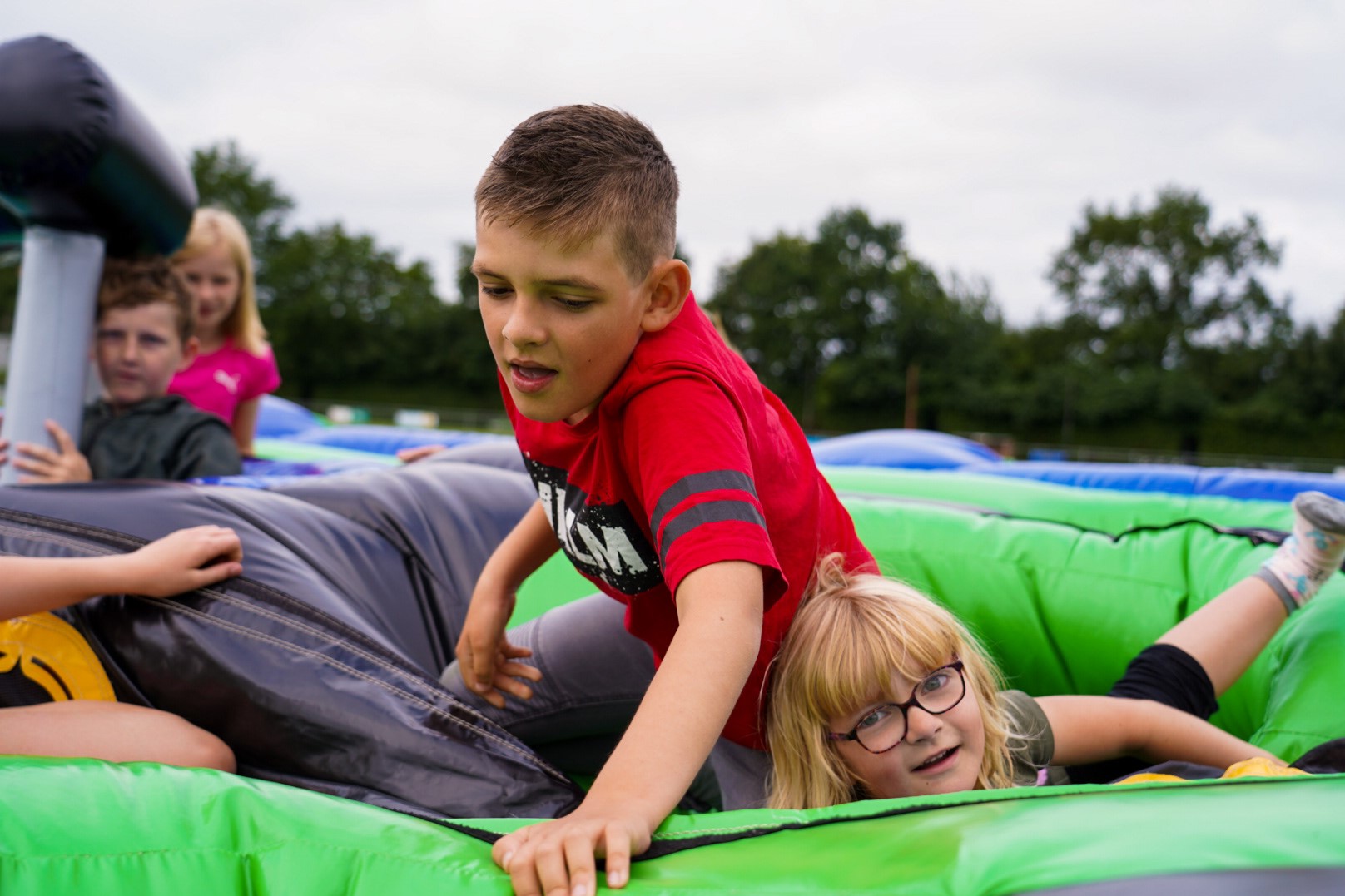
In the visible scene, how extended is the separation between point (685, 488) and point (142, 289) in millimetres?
1943

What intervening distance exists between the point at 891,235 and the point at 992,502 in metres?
31.9

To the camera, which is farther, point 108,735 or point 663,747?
point 108,735

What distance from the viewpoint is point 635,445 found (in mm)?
1143

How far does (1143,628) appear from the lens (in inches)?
78.1

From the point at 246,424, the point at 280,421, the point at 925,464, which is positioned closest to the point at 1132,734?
the point at 246,424

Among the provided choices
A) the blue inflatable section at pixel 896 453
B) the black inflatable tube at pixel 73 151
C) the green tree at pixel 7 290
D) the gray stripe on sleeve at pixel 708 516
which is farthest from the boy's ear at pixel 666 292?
the green tree at pixel 7 290

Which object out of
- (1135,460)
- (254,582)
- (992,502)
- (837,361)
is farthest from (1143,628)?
(837,361)

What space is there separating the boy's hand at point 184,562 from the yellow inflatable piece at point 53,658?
0.39 ft

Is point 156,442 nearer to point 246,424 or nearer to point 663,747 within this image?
point 246,424

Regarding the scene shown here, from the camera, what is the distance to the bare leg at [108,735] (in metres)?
1.29

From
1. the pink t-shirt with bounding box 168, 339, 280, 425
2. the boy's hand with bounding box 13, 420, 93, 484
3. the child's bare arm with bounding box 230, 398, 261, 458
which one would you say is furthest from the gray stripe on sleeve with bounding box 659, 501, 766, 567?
the child's bare arm with bounding box 230, 398, 261, 458

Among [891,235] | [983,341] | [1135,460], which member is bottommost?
[1135,460]

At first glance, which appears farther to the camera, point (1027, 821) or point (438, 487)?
point (438, 487)

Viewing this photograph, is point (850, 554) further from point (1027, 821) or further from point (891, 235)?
point (891, 235)
